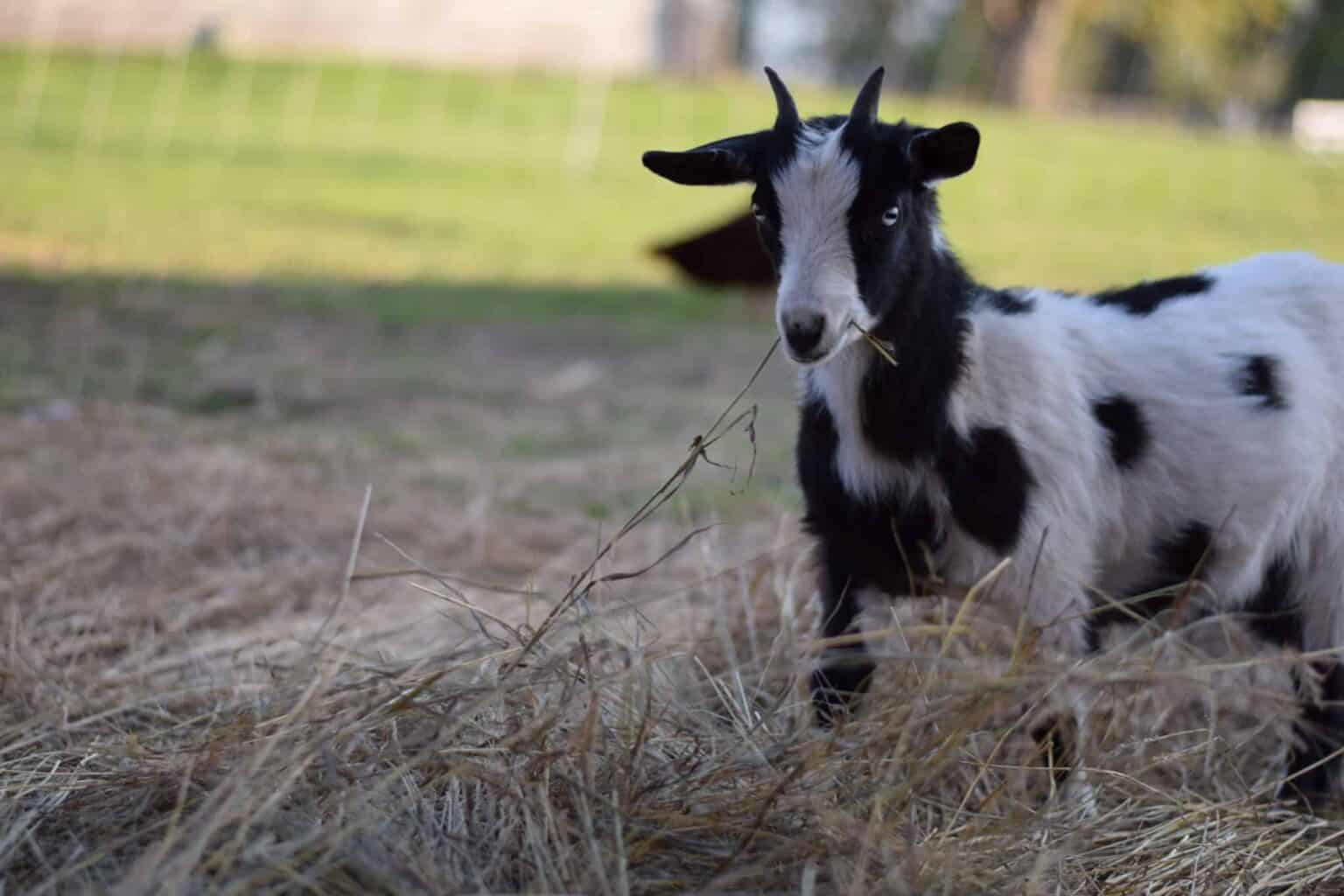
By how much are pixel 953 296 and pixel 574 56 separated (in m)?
28.0

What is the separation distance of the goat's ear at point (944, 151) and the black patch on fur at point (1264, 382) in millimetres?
808

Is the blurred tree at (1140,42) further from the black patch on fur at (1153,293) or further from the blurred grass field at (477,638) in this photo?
the black patch on fur at (1153,293)

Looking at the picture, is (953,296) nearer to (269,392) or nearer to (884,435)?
(884,435)

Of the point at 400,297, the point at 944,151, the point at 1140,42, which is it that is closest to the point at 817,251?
the point at 944,151

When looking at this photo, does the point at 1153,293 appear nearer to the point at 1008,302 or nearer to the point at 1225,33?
the point at 1008,302

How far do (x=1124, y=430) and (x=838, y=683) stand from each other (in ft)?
2.68

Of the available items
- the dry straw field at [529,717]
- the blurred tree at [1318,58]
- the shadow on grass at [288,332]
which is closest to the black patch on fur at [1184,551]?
the dry straw field at [529,717]

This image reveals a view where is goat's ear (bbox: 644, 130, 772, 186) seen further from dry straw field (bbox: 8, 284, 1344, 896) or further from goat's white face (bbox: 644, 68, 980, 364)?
dry straw field (bbox: 8, 284, 1344, 896)

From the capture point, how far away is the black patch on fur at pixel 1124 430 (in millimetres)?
3137

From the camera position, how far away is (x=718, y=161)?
3.03 m

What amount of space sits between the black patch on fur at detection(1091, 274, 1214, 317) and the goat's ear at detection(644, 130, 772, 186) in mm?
922

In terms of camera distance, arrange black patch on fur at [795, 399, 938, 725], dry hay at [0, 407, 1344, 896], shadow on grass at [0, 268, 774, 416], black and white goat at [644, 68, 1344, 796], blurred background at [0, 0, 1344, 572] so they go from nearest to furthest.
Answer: dry hay at [0, 407, 1344, 896] → black and white goat at [644, 68, 1344, 796] → black patch on fur at [795, 399, 938, 725] → blurred background at [0, 0, 1344, 572] → shadow on grass at [0, 268, 774, 416]

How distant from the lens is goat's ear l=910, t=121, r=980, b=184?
9.26ft

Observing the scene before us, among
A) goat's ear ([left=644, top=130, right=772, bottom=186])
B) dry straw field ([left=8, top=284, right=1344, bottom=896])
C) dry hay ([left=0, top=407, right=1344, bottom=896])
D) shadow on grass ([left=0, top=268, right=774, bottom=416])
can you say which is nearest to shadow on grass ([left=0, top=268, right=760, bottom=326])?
shadow on grass ([left=0, top=268, right=774, bottom=416])
